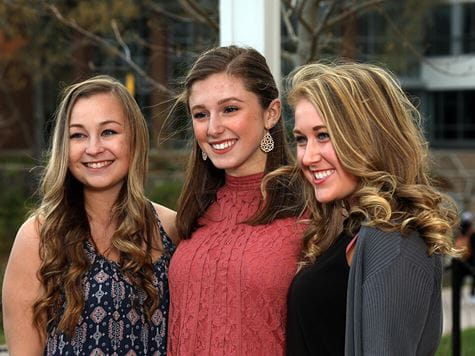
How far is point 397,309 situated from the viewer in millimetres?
2500

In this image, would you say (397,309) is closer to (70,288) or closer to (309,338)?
(309,338)

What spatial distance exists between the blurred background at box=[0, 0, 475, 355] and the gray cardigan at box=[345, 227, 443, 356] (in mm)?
1199

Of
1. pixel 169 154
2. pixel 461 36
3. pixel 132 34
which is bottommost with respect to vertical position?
pixel 169 154

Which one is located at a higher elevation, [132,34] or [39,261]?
[132,34]

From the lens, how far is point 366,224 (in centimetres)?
262

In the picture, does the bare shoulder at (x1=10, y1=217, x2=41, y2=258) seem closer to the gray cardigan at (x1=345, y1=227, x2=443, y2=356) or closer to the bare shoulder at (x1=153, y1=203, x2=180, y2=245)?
the bare shoulder at (x1=153, y1=203, x2=180, y2=245)

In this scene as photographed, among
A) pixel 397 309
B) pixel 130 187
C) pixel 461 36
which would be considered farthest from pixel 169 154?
pixel 461 36

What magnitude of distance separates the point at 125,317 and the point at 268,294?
2.01 ft

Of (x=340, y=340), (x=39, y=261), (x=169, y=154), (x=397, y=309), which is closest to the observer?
(x=397, y=309)

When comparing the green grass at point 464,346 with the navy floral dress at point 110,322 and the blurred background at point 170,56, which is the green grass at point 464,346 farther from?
the navy floral dress at point 110,322

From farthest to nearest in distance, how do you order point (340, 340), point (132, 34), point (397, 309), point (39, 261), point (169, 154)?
point (169, 154)
point (132, 34)
point (39, 261)
point (340, 340)
point (397, 309)

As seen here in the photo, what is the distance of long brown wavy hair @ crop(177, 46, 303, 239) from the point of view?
348cm

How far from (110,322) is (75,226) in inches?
17.2

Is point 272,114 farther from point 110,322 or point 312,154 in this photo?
point 110,322
